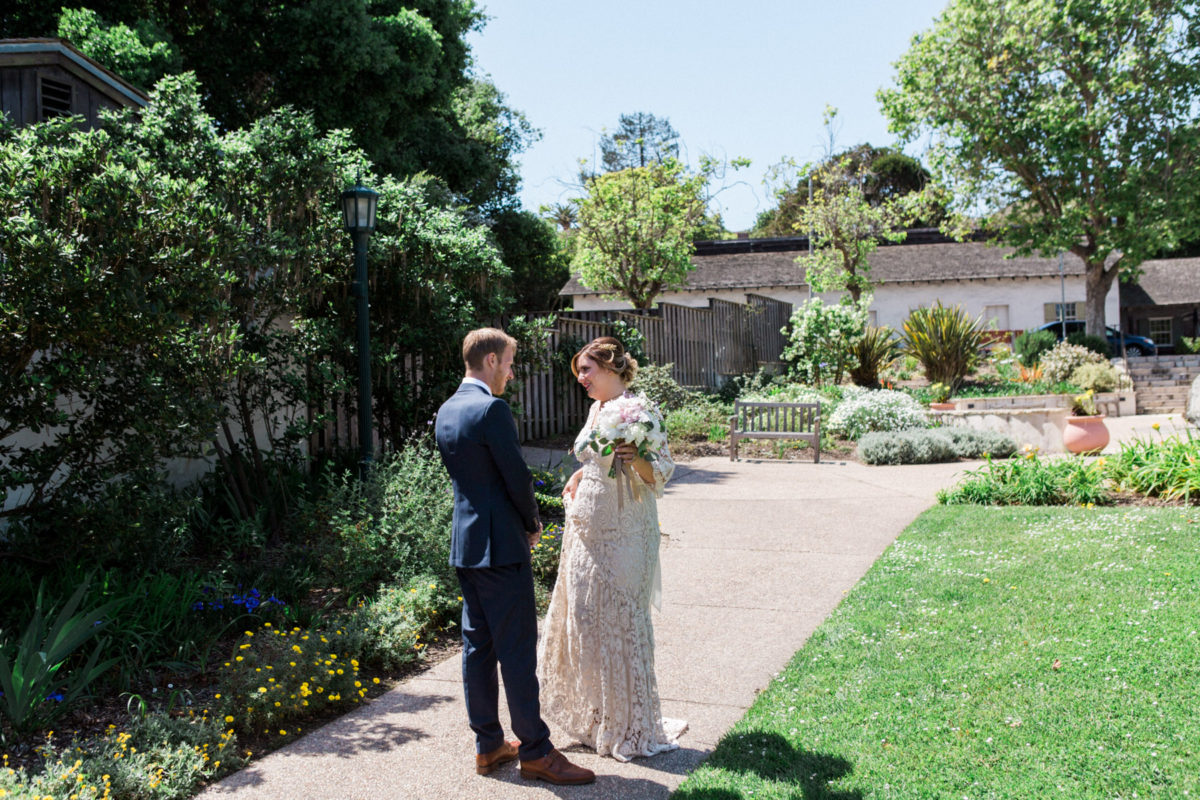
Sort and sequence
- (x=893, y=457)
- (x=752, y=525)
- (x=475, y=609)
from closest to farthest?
(x=475, y=609)
(x=752, y=525)
(x=893, y=457)

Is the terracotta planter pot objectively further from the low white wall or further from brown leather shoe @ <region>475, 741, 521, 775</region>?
the low white wall

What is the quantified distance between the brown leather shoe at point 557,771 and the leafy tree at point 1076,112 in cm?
2583

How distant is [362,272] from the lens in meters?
7.60

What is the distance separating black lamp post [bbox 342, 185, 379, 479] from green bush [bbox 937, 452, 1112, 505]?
5.75 metres

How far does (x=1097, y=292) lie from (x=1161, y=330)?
737 inches

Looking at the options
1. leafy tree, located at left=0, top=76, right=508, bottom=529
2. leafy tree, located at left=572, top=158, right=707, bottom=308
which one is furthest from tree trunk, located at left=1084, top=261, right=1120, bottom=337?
leafy tree, located at left=0, top=76, right=508, bottom=529

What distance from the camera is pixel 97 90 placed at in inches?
408

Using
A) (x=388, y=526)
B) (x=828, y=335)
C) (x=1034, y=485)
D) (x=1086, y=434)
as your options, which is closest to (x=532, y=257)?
(x=828, y=335)

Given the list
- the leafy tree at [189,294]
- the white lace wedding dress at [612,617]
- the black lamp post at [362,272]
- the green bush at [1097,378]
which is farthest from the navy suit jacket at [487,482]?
the green bush at [1097,378]

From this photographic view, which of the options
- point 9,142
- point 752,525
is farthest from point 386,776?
point 752,525

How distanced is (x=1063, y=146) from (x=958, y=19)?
4.63 m

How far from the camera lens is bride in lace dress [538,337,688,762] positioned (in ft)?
12.5

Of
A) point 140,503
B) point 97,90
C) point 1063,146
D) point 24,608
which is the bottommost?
point 24,608

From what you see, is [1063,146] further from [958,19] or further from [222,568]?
[222,568]
